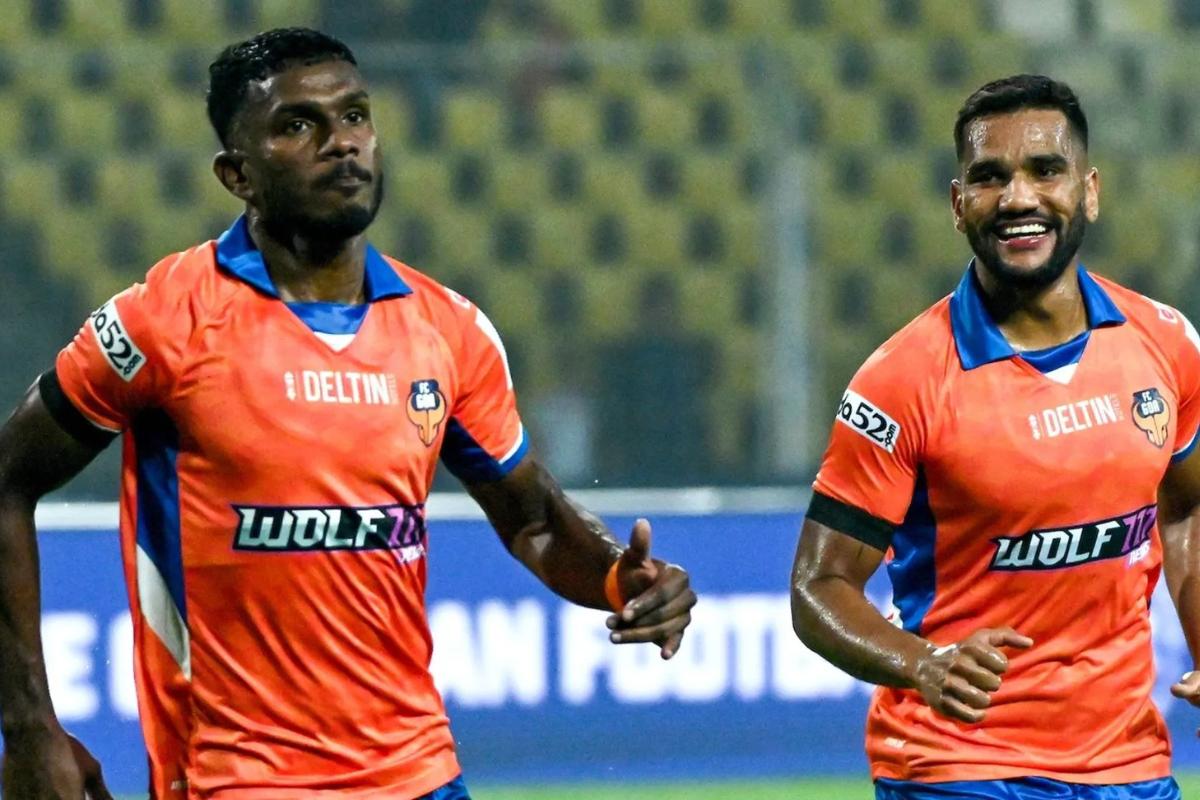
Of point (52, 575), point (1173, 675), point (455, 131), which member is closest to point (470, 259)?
point (455, 131)

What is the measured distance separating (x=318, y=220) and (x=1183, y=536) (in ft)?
6.52

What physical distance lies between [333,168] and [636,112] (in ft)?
20.5

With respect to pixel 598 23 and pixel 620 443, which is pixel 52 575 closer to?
pixel 620 443

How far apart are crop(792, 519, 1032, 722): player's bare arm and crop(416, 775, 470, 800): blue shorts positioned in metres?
0.74

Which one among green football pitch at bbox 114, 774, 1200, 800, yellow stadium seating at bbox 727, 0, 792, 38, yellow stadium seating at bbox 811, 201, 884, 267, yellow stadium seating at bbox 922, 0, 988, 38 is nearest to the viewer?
green football pitch at bbox 114, 774, 1200, 800

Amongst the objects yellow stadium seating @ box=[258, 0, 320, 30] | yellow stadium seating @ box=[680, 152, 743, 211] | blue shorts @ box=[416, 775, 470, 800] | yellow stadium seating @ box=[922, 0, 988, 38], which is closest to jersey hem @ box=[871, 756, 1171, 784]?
blue shorts @ box=[416, 775, 470, 800]

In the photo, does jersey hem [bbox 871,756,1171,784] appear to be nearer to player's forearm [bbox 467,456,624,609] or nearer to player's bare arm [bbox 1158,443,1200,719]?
player's bare arm [bbox 1158,443,1200,719]

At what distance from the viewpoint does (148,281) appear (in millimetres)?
4035

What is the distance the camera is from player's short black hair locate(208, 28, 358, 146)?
415 centimetres

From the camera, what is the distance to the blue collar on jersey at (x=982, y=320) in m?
4.44

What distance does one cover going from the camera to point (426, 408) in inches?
162

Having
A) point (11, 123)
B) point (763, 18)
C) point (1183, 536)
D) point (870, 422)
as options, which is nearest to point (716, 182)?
point (763, 18)

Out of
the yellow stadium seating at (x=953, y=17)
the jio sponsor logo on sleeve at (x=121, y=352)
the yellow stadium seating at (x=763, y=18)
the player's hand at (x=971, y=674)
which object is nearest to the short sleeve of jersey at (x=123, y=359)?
the jio sponsor logo on sleeve at (x=121, y=352)

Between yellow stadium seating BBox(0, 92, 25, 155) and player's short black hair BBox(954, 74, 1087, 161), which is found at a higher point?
player's short black hair BBox(954, 74, 1087, 161)
